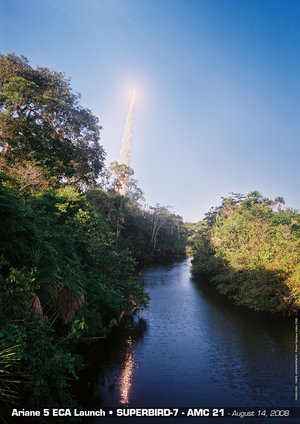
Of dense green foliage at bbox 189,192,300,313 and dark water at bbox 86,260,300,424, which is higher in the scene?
dense green foliage at bbox 189,192,300,313

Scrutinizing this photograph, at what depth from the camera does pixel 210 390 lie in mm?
11922

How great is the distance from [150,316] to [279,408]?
1172cm

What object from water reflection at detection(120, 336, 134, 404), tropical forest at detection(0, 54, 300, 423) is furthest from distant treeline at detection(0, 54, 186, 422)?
water reflection at detection(120, 336, 134, 404)

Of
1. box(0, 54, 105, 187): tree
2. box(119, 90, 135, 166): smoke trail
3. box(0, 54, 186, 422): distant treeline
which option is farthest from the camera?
box(119, 90, 135, 166): smoke trail

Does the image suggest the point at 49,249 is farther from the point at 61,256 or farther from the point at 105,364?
the point at 105,364

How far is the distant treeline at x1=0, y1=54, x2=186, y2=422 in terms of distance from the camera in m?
7.05

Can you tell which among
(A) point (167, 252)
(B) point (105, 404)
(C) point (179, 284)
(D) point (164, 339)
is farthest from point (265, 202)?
(B) point (105, 404)

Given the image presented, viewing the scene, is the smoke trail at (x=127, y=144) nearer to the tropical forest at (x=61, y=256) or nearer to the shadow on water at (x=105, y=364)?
the tropical forest at (x=61, y=256)

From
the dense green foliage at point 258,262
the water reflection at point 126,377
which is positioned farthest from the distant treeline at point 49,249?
the dense green foliage at point 258,262

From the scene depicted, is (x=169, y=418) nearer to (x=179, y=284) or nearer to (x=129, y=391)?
(x=129, y=391)

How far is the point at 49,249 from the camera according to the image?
32.0 feet

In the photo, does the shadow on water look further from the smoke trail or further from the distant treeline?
the smoke trail

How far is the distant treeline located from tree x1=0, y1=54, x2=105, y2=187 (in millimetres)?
79

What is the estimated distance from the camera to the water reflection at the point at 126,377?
11109 mm
